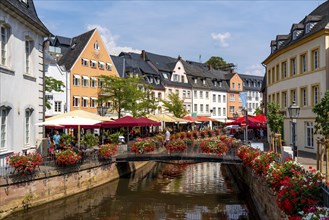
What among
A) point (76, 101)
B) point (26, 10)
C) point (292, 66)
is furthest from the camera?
point (76, 101)

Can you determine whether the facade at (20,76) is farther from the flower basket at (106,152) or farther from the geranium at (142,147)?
the geranium at (142,147)

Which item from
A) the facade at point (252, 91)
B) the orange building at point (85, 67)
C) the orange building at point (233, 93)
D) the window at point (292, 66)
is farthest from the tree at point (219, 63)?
the window at point (292, 66)

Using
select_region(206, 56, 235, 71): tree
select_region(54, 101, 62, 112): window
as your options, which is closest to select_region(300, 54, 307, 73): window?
select_region(54, 101, 62, 112): window

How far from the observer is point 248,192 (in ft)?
64.4

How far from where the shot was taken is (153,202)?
1812cm

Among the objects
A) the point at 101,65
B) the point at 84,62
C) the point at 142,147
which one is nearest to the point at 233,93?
the point at 101,65

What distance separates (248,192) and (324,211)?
13.5 m

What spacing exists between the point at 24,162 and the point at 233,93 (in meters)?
64.5

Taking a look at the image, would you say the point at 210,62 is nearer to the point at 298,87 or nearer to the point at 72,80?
the point at 72,80

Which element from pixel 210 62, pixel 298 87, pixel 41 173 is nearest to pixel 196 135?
pixel 298 87

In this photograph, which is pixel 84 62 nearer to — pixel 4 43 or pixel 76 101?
pixel 76 101

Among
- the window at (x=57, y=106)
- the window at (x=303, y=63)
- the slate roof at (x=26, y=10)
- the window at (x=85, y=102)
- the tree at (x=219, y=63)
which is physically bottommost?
the window at (x=57, y=106)

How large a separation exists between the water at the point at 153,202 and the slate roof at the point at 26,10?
28.2ft

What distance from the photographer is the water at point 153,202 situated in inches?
610
